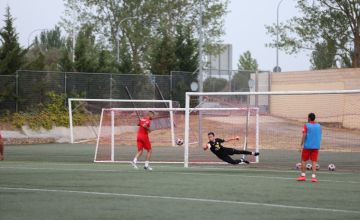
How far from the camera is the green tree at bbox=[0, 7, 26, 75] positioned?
44250 millimetres

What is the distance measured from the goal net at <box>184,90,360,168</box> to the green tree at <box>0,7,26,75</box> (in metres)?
14.8

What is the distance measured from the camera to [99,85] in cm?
4481

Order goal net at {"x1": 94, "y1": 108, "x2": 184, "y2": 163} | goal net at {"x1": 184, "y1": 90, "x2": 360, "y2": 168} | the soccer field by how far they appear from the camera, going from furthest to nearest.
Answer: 1. goal net at {"x1": 94, "y1": 108, "x2": 184, "y2": 163}
2. goal net at {"x1": 184, "y1": 90, "x2": 360, "y2": 168}
3. the soccer field

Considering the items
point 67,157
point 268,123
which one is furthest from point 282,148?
point 67,157

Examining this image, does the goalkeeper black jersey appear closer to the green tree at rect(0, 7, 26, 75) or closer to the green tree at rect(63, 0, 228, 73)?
the green tree at rect(0, 7, 26, 75)

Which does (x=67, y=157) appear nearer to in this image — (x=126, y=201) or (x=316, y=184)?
(x=316, y=184)

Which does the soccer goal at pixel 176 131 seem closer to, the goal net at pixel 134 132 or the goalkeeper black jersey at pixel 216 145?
the goal net at pixel 134 132

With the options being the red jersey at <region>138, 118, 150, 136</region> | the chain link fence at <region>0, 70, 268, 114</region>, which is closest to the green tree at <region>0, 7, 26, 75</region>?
the chain link fence at <region>0, 70, 268, 114</region>

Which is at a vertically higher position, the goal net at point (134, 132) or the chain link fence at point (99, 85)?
the chain link fence at point (99, 85)

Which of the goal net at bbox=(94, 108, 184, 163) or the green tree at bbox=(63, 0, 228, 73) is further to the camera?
the green tree at bbox=(63, 0, 228, 73)

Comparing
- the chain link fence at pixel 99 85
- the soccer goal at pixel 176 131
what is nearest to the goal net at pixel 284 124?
the soccer goal at pixel 176 131

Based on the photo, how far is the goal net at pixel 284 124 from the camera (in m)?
28.2

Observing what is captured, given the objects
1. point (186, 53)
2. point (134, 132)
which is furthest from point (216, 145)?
point (186, 53)

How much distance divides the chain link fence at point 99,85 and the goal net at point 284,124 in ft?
33.4
